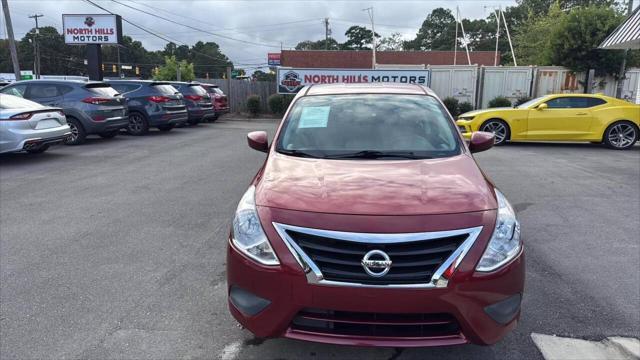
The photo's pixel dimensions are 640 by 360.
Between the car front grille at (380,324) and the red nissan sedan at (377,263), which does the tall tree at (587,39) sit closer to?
the red nissan sedan at (377,263)

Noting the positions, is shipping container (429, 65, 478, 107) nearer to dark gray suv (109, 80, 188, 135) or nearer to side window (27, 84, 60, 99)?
dark gray suv (109, 80, 188, 135)

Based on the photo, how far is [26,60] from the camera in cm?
7981

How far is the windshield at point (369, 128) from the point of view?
3.68m

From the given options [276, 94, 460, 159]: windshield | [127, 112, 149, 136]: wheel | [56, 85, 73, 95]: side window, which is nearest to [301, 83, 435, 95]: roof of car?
[276, 94, 460, 159]: windshield

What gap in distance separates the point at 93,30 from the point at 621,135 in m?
22.4

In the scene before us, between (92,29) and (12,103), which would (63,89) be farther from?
(92,29)

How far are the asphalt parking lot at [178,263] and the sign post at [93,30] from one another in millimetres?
15870

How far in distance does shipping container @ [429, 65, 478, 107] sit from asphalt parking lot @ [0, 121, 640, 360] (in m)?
14.3

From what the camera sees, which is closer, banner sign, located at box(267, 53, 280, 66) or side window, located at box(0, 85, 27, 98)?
side window, located at box(0, 85, 27, 98)

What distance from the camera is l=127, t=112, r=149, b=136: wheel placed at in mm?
15055

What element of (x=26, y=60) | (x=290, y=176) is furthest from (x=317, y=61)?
(x=26, y=60)

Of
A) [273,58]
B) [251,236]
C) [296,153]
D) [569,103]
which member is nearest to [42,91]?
[296,153]

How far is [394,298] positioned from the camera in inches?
95.7

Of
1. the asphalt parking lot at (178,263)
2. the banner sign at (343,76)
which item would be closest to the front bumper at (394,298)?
the asphalt parking lot at (178,263)
